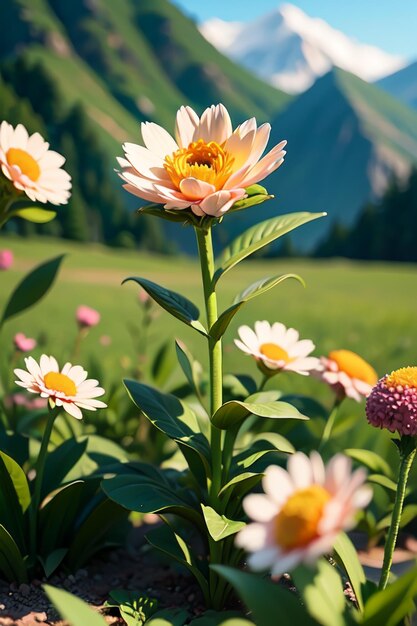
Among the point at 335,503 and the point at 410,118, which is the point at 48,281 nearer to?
the point at 335,503

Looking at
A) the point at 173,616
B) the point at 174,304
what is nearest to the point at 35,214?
the point at 174,304

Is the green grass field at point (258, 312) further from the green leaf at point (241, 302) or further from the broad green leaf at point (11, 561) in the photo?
the green leaf at point (241, 302)

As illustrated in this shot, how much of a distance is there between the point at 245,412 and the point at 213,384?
12 cm

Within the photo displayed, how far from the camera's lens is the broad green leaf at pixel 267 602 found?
3.24ft

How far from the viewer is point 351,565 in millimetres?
1216

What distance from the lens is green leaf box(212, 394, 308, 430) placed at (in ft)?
4.27

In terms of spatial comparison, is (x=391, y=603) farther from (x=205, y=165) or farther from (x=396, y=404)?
(x=205, y=165)

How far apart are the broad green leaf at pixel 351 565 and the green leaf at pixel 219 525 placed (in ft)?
0.64

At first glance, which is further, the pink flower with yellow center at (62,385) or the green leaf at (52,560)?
the green leaf at (52,560)

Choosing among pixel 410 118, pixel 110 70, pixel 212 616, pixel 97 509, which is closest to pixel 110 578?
pixel 97 509

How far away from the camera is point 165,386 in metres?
2.59

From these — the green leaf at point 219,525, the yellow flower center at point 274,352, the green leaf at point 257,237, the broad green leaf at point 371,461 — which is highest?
the green leaf at point 257,237

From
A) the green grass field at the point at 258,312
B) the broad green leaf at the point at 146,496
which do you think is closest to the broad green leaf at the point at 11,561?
the broad green leaf at the point at 146,496

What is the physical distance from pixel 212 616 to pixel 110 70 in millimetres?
53999
